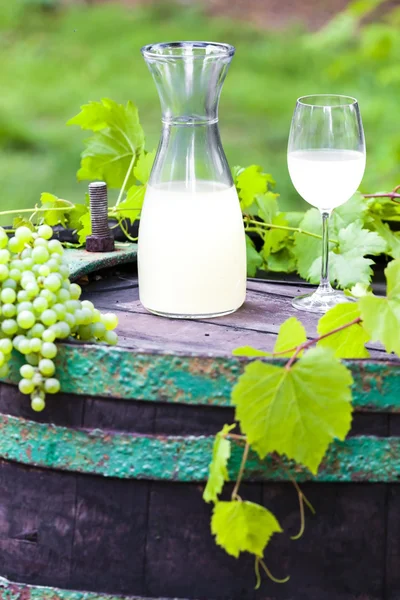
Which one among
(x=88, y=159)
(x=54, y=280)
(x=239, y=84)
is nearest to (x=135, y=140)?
(x=88, y=159)

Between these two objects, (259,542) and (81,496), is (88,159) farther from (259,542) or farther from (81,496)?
(259,542)

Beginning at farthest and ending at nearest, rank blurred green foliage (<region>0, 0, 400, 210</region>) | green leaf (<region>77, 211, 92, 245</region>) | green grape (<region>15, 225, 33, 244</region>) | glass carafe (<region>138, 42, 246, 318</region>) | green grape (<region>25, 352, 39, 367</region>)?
blurred green foliage (<region>0, 0, 400, 210</region>) < green leaf (<region>77, 211, 92, 245</region>) < glass carafe (<region>138, 42, 246, 318</region>) < green grape (<region>15, 225, 33, 244</region>) < green grape (<region>25, 352, 39, 367</region>)

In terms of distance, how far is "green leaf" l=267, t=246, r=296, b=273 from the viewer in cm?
156

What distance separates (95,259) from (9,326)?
0.42 meters

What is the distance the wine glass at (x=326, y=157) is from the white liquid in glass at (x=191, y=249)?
15 centimetres

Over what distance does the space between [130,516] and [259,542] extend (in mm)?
166

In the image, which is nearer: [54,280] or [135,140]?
[54,280]

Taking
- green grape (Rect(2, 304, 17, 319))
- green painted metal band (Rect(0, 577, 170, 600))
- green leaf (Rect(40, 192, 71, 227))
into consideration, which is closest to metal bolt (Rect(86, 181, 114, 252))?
green leaf (Rect(40, 192, 71, 227))

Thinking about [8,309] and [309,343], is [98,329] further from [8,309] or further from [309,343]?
[309,343]

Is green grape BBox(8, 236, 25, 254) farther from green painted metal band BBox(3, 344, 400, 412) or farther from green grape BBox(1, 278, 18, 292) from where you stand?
green painted metal band BBox(3, 344, 400, 412)

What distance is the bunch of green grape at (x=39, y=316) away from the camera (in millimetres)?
1007

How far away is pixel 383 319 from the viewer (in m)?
1.00

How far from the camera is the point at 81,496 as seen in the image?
41.6 inches

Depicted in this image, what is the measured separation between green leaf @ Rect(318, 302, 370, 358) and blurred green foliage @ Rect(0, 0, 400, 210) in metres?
2.03
